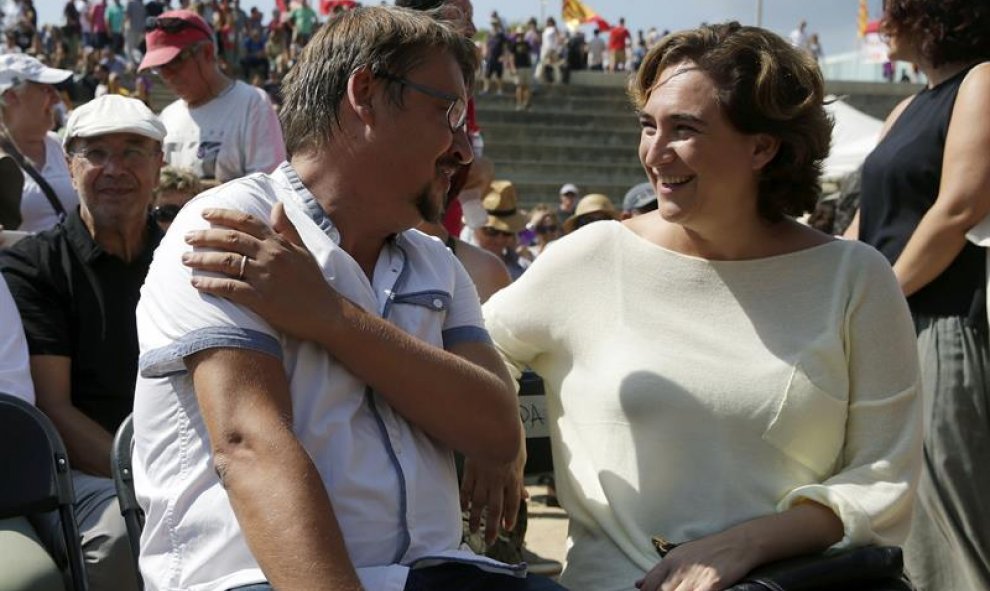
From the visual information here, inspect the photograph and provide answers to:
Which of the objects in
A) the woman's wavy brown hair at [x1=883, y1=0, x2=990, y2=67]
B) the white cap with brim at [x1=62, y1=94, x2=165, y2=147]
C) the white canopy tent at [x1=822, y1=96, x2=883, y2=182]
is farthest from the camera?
the white canopy tent at [x1=822, y1=96, x2=883, y2=182]

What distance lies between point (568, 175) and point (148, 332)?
26684 mm

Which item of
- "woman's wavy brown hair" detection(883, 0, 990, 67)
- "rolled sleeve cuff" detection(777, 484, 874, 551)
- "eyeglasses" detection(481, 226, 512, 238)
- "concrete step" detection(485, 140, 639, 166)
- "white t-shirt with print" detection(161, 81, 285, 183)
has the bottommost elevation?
"concrete step" detection(485, 140, 639, 166)

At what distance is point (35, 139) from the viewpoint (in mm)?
5418

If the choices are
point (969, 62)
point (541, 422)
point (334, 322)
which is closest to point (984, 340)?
point (969, 62)

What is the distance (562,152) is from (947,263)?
85.9ft

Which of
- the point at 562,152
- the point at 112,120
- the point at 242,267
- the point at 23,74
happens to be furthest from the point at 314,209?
the point at 562,152

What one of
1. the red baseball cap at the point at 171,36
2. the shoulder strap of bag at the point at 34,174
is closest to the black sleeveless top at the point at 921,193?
the red baseball cap at the point at 171,36

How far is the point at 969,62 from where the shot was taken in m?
3.60

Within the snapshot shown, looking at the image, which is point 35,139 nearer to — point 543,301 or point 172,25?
point 172,25

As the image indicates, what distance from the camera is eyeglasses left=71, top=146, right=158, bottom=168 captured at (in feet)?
13.6

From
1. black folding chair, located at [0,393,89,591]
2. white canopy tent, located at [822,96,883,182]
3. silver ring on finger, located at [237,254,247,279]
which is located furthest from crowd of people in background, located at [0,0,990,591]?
white canopy tent, located at [822,96,883,182]

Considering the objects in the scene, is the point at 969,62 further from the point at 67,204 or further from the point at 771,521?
the point at 67,204

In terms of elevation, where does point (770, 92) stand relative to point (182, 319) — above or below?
above

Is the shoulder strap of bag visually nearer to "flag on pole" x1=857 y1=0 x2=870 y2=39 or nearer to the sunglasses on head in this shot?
the sunglasses on head
